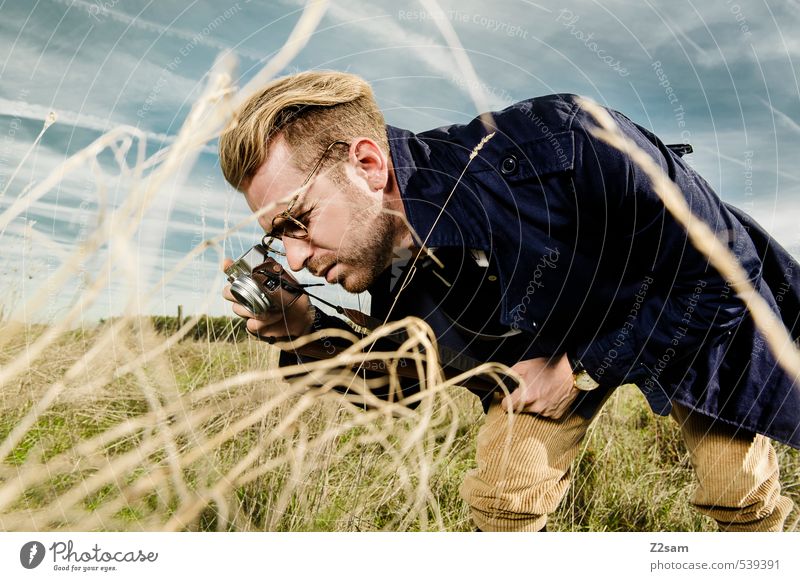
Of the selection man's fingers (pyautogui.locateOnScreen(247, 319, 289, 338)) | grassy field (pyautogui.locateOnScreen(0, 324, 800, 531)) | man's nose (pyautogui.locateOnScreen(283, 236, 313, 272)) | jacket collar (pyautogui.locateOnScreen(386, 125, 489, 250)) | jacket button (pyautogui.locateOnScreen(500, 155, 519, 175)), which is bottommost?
grassy field (pyautogui.locateOnScreen(0, 324, 800, 531))

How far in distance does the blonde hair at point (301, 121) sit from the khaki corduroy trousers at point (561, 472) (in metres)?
0.61

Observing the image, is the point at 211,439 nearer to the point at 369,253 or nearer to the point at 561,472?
the point at 369,253

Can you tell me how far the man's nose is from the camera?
1.18m

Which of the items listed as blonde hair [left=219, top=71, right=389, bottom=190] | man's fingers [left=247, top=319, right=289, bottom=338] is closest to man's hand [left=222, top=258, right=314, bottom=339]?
man's fingers [left=247, top=319, right=289, bottom=338]

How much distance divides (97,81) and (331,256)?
1.56 feet

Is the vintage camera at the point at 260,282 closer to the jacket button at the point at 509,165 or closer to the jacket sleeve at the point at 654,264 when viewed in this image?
the jacket button at the point at 509,165

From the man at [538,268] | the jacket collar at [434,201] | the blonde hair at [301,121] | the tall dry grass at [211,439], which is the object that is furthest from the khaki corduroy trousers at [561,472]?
the blonde hair at [301,121]

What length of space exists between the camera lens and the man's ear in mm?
298

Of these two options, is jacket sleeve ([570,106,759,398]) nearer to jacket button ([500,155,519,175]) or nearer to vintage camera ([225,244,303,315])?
jacket button ([500,155,519,175])

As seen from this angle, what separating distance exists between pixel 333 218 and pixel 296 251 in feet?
0.31

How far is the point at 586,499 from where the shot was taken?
1.52 meters

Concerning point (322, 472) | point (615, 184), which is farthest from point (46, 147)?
point (615, 184)

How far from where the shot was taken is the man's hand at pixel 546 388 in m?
1.27
